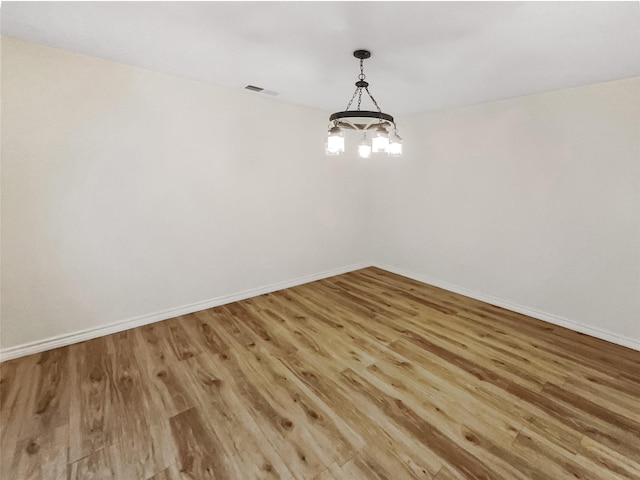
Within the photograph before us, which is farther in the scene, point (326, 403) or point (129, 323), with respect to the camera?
point (129, 323)

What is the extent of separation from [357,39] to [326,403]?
251 cm

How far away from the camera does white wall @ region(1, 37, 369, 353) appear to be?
2.36 meters

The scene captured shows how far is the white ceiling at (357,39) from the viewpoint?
5.31ft

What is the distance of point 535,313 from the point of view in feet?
10.7

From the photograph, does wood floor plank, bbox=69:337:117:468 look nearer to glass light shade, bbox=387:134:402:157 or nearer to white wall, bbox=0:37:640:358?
white wall, bbox=0:37:640:358

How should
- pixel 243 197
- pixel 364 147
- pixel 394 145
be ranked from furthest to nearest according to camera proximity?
pixel 243 197 < pixel 364 147 < pixel 394 145

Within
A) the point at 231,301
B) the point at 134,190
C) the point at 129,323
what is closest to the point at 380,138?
the point at 134,190

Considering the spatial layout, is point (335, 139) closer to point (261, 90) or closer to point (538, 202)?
point (261, 90)

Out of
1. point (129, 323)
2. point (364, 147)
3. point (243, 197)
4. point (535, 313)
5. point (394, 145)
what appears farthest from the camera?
point (243, 197)

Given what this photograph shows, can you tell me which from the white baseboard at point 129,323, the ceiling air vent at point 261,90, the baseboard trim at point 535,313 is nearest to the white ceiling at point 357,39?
the ceiling air vent at point 261,90

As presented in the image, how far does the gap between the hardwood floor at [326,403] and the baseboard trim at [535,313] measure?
0.11 meters

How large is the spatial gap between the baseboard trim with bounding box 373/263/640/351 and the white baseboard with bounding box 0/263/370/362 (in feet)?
5.97

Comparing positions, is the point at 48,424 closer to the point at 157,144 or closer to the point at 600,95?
the point at 157,144

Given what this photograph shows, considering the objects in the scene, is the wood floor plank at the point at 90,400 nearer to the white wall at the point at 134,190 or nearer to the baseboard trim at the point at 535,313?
the white wall at the point at 134,190
